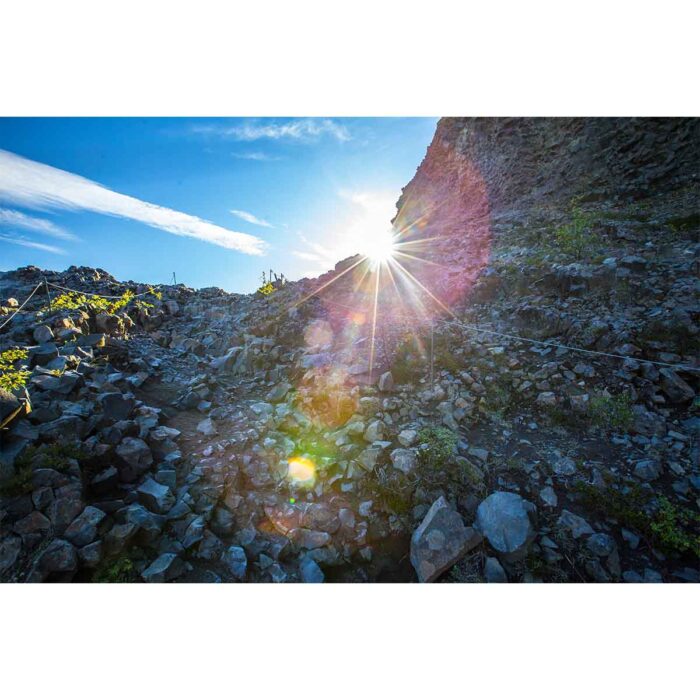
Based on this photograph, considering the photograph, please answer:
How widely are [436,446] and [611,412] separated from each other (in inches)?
120

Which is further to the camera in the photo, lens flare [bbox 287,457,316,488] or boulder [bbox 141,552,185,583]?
lens flare [bbox 287,457,316,488]

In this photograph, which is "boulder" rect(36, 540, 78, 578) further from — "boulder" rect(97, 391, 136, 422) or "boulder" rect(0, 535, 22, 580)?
"boulder" rect(97, 391, 136, 422)

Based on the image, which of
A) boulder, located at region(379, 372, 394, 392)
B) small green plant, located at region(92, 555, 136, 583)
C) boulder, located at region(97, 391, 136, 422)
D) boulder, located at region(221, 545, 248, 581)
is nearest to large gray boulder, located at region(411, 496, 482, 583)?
boulder, located at region(221, 545, 248, 581)

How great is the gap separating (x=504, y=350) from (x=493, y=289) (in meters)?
3.18

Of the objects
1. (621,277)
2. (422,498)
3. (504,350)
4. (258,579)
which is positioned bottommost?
(258,579)

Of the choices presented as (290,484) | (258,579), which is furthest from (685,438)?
(258,579)

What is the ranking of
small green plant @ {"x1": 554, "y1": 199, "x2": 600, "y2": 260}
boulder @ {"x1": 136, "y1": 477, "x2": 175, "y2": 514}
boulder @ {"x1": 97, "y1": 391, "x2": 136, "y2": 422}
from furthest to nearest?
1. small green plant @ {"x1": 554, "y1": 199, "x2": 600, "y2": 260}
2. boulder @ {"x1": 97, "y1": 391, "x2": 136, "y2": 422}
3. boulder @ {"x1": 136, "y1": 477, "x2": 175, "y2": 514}

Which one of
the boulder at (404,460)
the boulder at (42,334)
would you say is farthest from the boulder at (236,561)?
the boulder at (42,334)

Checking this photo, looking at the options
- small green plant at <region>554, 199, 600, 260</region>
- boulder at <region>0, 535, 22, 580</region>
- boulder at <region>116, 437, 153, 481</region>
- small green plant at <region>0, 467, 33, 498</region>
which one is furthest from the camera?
small green plant at <region>554, 199, 600, 260</region>

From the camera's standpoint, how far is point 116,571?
12.2 ft

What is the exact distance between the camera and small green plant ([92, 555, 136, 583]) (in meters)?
3.68

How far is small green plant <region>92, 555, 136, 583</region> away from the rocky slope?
2cm

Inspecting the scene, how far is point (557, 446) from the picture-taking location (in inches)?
192

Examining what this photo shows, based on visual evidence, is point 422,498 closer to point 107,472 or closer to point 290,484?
point 290,484
